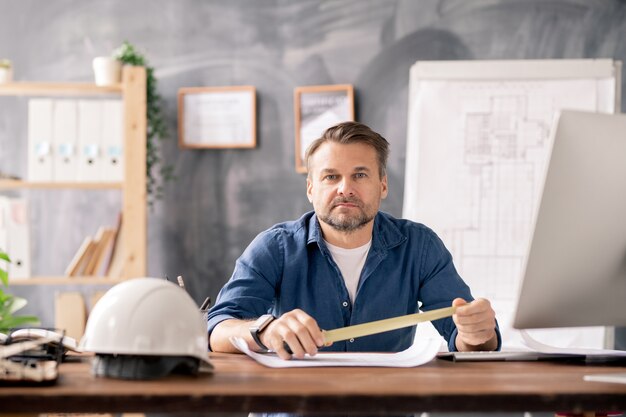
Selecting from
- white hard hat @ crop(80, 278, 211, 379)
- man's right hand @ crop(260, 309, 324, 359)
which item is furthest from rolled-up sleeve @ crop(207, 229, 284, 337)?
white hard hat @ crop(80, 278, 211, 379)

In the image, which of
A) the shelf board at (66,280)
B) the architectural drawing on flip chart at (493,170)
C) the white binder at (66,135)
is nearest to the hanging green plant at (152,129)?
the white binder at (66,135)

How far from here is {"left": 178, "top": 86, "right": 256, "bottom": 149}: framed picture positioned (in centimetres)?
368

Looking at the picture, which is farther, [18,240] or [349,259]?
[18,240]

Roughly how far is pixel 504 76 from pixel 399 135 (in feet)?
1.70

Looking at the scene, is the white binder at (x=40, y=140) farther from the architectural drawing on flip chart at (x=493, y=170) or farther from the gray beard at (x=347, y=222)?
the gray beard at (x=347, y=222)

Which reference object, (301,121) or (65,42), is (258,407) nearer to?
(301,121)

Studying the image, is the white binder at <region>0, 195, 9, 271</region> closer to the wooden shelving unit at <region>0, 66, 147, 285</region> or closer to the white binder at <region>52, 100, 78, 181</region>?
the wooden shelving unit at <region>0, 66, 147, 285</region>

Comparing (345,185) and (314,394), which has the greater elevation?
(345,185)

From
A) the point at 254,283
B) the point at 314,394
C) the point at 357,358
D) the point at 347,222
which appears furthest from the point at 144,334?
the point at 347,222

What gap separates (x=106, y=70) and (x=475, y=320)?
Result: 2423 mm

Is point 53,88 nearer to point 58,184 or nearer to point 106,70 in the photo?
point 106,70

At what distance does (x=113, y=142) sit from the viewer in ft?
11.4

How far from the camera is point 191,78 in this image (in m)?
3.72

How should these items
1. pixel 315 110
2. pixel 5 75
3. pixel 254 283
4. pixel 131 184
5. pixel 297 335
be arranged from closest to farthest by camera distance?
1. pixel 297 335
2. pixel 254 283
3. pixel 131 184
4. pixel 5 75
5. pixel 315 110
